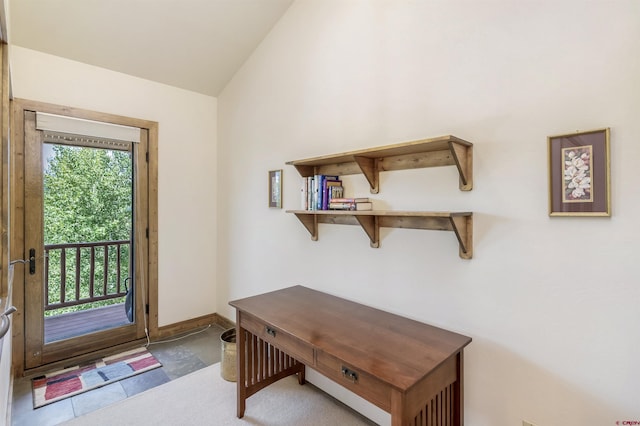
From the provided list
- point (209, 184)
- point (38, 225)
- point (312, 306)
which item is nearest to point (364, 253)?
point (312, 306)

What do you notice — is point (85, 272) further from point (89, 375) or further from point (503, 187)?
point (503, 187)

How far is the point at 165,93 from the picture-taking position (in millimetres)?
3373

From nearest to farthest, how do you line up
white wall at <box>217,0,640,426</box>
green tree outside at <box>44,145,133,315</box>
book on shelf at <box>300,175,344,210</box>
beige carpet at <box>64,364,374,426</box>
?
white wall at <box>217,0,640,426</box>
beige carpet at <box>64,364,374,426</box>
book on shelf at <box>300,175,344,210</box>
green tree outside at <box>44,145,133,315</box>

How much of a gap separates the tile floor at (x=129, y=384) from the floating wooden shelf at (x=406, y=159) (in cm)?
209

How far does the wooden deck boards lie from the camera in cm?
284

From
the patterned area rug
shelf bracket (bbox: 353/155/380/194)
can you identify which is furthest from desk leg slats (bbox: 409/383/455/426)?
the patterned area rug

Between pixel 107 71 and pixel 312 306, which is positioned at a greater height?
pixel 107 71

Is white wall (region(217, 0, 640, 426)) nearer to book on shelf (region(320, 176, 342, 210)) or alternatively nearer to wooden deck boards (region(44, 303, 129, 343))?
book on shelf (region(320, 176, 342, 210))

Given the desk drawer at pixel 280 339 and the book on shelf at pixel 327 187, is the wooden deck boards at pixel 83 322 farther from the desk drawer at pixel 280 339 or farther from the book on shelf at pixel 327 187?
the book on shelf at pixel 327 187

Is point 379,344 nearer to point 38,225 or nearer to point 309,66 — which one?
point 309,66

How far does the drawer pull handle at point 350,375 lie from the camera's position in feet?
4.59

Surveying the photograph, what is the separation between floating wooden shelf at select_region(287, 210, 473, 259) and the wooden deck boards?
2.27m

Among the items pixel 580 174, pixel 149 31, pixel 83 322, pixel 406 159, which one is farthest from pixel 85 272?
pixel 580 174

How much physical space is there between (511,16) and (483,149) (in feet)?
2.06
